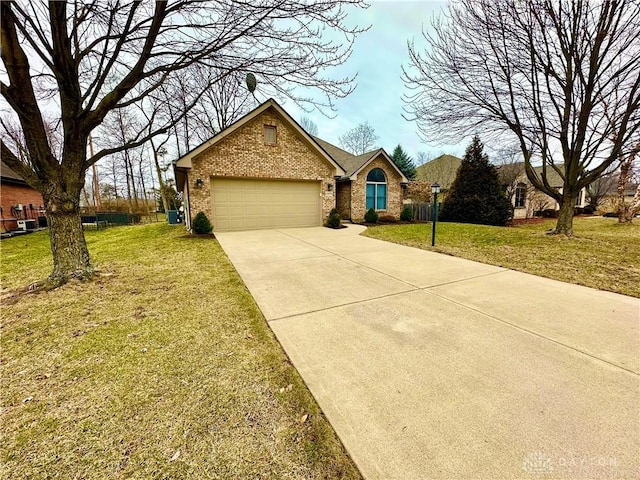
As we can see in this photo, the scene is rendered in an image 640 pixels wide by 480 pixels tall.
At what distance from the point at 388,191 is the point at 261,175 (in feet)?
26.5

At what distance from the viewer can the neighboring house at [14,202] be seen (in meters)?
14.6

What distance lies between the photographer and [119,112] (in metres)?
20.6

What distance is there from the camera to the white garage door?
1202cm

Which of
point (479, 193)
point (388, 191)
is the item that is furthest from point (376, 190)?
point (479, 193)

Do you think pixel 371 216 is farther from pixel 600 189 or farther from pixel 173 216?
pixel 600 189

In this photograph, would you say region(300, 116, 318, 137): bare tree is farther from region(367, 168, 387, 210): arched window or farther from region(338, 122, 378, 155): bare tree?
region(367, 168, 387, 210): arched window

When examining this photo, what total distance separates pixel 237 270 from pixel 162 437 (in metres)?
4.21

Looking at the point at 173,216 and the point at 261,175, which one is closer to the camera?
the point at 261,175

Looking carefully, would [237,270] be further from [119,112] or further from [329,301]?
[119,112]

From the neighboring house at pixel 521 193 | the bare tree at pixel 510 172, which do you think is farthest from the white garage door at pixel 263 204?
the neighboring house at pixel 521 193

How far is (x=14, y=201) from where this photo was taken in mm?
15781

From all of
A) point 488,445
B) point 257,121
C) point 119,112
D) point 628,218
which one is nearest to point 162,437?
point 488,445

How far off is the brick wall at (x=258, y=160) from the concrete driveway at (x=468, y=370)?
8.18 meters

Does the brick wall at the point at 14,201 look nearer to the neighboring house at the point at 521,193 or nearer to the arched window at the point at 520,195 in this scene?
the neighboring house at the point at 521,193
